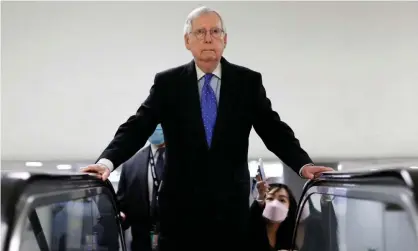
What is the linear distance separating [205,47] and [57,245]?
3.34 ft

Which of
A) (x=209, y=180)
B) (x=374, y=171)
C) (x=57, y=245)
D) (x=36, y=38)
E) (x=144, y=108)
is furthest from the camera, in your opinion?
(x=36, y=38)

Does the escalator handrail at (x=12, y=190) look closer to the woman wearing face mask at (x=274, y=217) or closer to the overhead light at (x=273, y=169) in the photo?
the woman wearing face mask at (x=274, y=217)

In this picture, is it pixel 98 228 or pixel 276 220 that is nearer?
pixel 98 228

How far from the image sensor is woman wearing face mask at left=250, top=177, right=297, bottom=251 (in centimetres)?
357

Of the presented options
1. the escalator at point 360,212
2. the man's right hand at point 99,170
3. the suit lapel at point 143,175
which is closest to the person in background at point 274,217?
the escalator at point 360,212

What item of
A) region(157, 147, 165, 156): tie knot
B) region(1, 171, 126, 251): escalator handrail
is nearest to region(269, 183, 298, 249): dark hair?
region(157, 147, 165, 156): tie knot

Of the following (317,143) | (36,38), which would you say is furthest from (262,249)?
(36,38)

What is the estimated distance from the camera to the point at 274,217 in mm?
3666

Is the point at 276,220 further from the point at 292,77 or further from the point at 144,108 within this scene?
the point at 292,77

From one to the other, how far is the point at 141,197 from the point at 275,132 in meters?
1.90

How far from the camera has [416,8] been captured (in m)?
6.11

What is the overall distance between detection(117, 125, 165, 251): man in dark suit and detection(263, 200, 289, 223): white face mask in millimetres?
833

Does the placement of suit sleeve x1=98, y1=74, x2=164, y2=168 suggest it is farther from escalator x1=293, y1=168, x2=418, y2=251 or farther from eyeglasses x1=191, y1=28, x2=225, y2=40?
escalator x1=293, y1=168, x2=418, y2=251

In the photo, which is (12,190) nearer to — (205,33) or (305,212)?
(205,33)
